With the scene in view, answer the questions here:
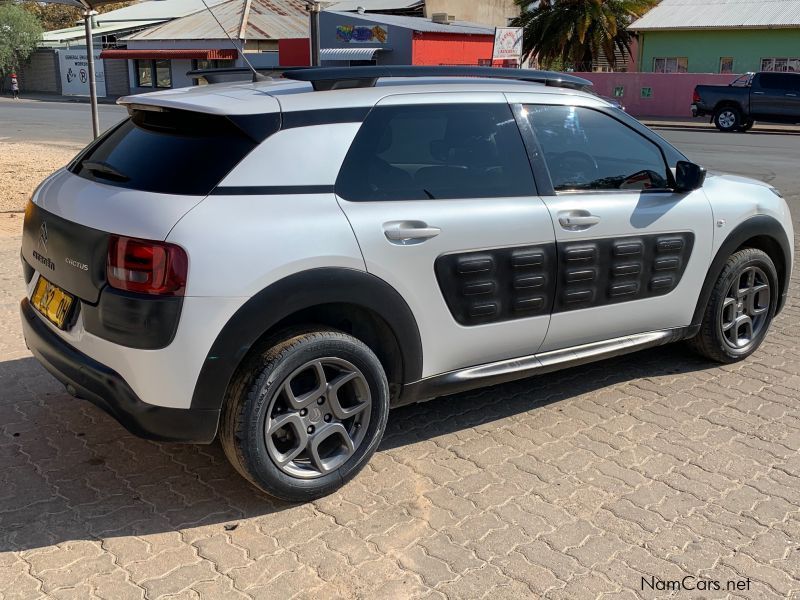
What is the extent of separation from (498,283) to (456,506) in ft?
3.46

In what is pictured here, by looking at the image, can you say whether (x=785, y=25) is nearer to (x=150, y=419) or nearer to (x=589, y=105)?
(x=589, y=105)

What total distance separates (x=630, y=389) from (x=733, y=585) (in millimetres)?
1969

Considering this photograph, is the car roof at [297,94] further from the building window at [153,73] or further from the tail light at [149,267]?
the building window at [153,73]

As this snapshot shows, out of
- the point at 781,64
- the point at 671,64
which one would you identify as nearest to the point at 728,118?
the point at 781,64

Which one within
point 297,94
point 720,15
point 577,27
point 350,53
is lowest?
point 297,94

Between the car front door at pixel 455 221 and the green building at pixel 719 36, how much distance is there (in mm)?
34239

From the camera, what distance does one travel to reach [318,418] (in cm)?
369

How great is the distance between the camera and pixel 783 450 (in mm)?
4266

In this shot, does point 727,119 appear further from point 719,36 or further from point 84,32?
point 84,32

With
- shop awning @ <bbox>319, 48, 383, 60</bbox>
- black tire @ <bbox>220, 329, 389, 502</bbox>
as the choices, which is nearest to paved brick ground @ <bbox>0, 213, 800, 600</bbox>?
black tire @ <bbox>220, 329, 389, 502</bbox>

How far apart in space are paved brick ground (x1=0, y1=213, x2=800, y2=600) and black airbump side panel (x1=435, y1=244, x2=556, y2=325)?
70 cm

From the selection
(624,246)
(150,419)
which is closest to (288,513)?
(150,419)

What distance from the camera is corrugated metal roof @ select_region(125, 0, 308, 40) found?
40.6 m

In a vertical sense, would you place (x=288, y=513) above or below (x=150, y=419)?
below
